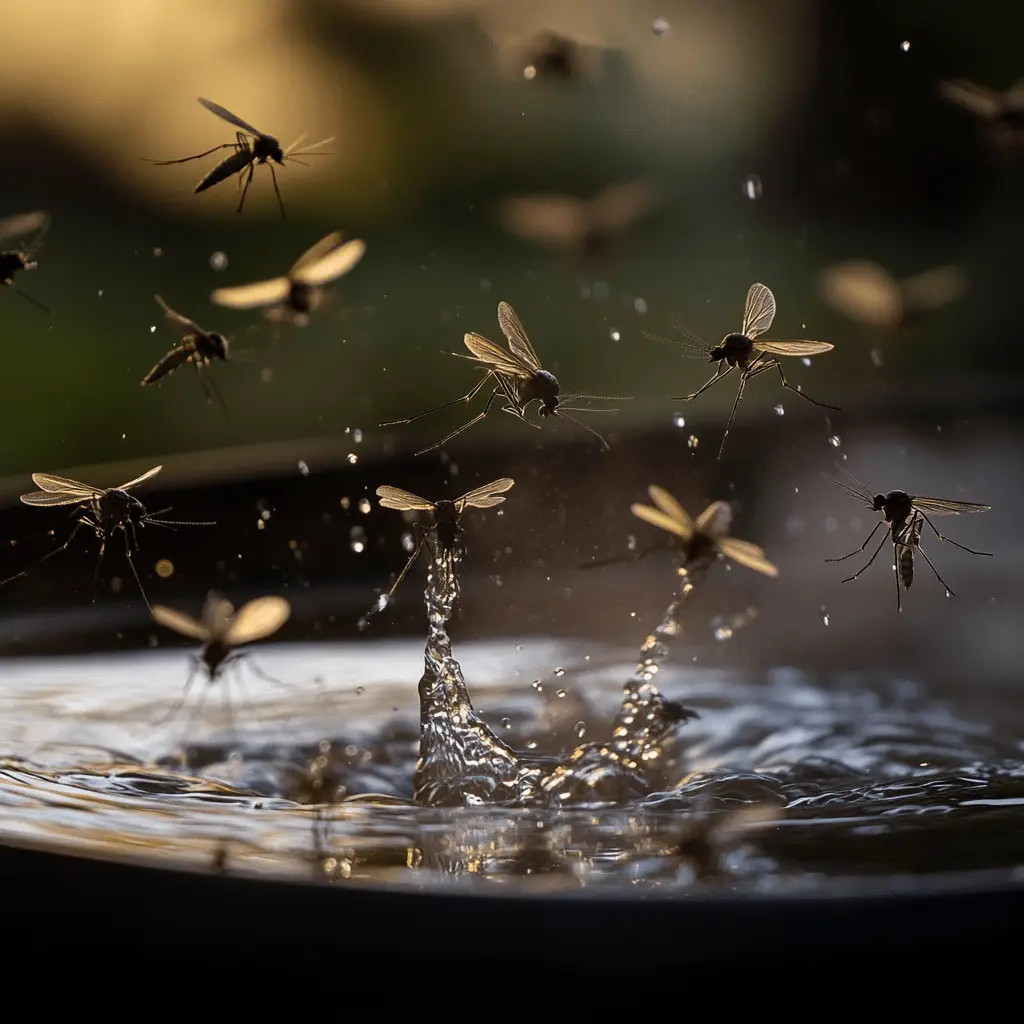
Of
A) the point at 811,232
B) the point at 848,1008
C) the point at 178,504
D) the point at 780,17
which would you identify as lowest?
the point at 848,1008

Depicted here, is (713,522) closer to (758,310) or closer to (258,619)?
(758,310)

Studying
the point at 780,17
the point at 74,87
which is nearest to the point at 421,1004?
the point at 74,87

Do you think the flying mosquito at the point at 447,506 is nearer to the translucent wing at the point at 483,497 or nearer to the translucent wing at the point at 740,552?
the translucent wing at the point at 483,497

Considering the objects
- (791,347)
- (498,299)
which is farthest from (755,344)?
(498,299)

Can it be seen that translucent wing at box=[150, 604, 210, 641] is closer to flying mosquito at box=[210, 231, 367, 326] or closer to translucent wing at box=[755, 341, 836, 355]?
flying mosquito at box=[210, 231, 367, 326]

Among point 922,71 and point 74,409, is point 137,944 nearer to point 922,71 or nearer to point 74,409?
point 74,409

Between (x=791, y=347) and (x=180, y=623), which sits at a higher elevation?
(x=791, y=347)
